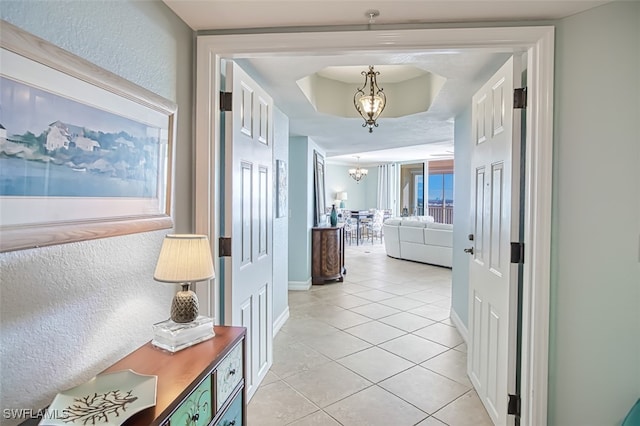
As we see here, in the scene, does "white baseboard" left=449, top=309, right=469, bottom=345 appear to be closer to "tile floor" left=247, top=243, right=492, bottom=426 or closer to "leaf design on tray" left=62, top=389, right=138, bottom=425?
"tile floor" left=247, top=243, right=492, bottom=426

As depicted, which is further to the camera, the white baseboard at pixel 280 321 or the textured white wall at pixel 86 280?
the white baseboard at pixel 280 321

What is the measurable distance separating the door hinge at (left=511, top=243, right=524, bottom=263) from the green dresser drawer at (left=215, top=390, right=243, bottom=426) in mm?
1513

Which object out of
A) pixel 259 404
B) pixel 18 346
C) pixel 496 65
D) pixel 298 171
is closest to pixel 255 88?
pixel 496 65

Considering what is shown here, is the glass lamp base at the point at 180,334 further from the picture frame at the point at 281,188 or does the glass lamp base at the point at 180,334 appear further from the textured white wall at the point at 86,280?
the picture frame at the point at 281,188

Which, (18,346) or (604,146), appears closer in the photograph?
(18,346)

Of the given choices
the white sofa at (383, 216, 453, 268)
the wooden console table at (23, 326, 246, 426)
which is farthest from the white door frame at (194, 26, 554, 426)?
the white sofa at (383, 216, 453, 268)

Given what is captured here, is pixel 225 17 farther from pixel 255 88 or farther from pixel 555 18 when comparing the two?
pixel 555 18

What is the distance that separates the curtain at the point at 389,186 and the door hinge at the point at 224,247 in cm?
1031

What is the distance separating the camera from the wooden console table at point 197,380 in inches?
42.1

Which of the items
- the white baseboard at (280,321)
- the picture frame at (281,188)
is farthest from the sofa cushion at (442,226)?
the white baseboard at (280,321)

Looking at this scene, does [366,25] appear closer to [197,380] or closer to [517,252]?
[517,252]

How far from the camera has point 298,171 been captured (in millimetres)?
5195

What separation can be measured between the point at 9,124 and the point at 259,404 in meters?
2.12

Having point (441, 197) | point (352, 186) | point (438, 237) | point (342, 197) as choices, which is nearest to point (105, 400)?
point (438, 237)
